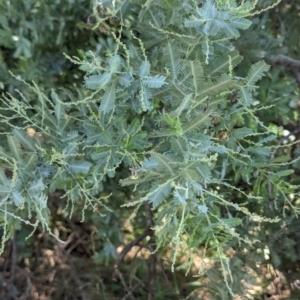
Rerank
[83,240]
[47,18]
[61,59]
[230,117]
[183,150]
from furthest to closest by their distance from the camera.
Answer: [83,240] → [61,59] → [47,18] → [230,117] → [183,150]

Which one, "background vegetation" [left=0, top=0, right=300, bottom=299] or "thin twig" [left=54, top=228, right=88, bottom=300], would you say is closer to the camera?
"background vegetation" [left=0, top=0, right=300, bottom=299]

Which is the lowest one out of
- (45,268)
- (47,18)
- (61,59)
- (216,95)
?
(45,268)

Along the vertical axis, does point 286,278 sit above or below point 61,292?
above

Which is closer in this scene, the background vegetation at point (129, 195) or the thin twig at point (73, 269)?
the background vegetation at point (129, 195)

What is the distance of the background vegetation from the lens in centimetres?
101

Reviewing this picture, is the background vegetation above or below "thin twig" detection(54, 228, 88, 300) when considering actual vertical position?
above

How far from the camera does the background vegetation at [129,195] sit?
3.30ft

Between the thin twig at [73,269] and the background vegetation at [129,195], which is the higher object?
the background vegetation at [129,195]

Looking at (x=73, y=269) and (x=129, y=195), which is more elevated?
(x=129, y=195)

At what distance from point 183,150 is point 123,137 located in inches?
5.4

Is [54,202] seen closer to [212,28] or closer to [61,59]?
[61,59]

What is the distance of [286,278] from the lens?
1096 mm

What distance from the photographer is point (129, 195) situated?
1354 millimetres

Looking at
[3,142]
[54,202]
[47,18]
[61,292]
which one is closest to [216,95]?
[3,142]
